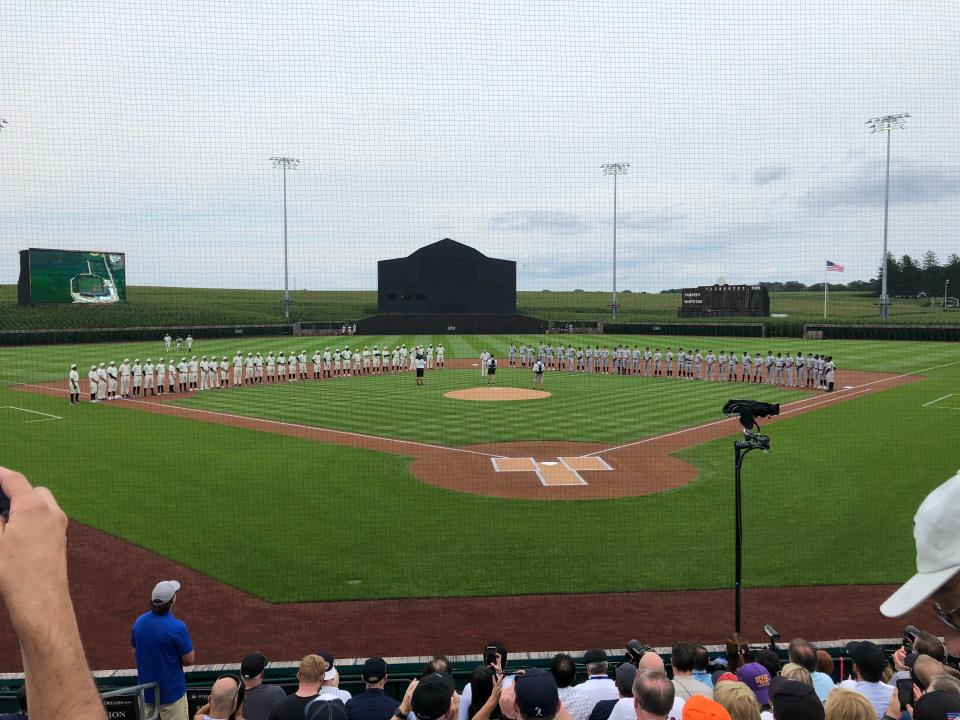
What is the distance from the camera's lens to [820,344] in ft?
152

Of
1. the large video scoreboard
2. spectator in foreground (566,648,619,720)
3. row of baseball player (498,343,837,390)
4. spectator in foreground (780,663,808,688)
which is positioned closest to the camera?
spectator in foreground (780,663,808,688)

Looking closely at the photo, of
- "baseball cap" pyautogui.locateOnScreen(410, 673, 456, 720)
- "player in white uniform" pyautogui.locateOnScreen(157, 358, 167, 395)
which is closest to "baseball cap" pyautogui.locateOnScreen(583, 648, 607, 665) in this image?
"baseball cap" pyautogui.locateOnScreen(410, 673, 456, 720)

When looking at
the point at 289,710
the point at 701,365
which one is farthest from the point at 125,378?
the point at 289,710

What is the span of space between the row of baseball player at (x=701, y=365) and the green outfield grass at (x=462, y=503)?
521cm

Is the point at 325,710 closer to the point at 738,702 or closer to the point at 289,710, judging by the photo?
the point at 289,710

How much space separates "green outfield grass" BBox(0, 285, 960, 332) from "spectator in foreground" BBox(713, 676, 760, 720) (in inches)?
1966

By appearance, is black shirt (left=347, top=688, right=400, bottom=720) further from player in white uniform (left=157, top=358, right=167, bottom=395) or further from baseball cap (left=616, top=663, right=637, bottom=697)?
player in white uniform (left=157, top=358, right=167, bottom=395)

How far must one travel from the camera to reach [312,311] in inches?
2832

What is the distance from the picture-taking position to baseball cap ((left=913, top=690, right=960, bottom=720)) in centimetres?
294

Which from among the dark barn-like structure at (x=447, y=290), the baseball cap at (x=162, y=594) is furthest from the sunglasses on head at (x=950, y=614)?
the dark barn-like structure at (x=447, y=290)

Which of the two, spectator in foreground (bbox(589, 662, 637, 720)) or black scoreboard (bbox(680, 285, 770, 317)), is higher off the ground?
black scoreboard (bbox(680, 285, 770, 317))

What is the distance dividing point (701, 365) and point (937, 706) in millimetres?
31766

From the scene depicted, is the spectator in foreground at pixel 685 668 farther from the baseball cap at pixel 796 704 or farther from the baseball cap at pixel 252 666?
the baseball cap at pixel 252 666

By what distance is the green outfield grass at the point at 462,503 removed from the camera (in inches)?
380
